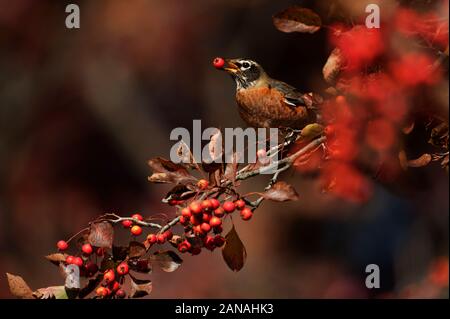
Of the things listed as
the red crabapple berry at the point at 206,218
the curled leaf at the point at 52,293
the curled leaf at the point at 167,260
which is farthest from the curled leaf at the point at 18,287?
the red crabapple berry at the point at 206,218

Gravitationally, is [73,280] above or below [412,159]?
below

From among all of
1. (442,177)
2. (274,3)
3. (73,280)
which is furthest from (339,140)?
(274,3)

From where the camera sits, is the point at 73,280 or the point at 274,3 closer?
the point at 73,280

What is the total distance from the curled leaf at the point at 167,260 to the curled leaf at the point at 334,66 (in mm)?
423

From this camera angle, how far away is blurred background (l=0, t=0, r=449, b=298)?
4.31m

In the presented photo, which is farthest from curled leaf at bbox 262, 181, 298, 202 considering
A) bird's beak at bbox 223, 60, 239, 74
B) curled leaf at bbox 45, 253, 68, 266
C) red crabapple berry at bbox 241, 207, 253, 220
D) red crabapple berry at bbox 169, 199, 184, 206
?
bird's beak at bbox 223, 60, 239, 74

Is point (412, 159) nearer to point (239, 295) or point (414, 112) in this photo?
point (414, 112)

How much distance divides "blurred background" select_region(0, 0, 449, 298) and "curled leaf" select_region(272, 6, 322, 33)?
109 inches

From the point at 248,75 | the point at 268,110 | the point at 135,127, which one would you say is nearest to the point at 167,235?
the point at 268,110

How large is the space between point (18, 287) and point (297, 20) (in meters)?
0.69

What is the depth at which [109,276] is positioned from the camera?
1.25 m

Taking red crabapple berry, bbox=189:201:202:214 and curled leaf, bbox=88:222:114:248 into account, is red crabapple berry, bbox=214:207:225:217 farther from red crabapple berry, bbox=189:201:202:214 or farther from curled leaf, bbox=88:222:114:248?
curled leaf, bbox=88:222:114:248

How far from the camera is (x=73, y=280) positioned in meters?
1.25
